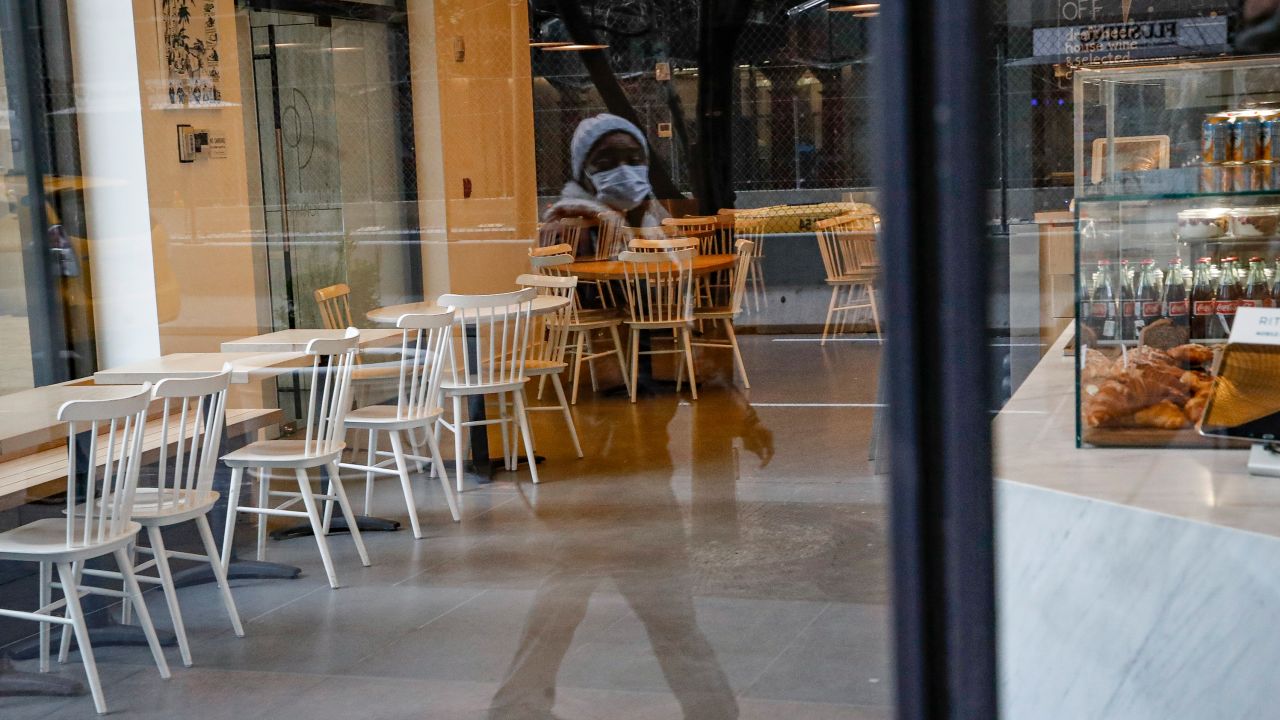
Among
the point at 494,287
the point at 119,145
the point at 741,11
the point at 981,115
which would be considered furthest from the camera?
the point at 494,287

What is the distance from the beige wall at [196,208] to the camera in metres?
2.68

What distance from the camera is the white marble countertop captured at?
129 cm

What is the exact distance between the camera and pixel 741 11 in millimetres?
3174

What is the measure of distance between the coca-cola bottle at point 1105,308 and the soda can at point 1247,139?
0.65 metres

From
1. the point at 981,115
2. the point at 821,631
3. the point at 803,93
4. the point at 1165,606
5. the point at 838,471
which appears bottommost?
the point at 821,631

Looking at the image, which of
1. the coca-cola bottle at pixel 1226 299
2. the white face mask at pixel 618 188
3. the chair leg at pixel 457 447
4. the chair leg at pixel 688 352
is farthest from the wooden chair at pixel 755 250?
the coca-cola bottle at pixel 1226 299

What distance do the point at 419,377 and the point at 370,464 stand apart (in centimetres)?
A: 29

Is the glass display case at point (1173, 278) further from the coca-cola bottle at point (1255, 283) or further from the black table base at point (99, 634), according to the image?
the black table base at point (99, 634)

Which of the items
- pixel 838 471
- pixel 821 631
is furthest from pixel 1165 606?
pixel 838 471

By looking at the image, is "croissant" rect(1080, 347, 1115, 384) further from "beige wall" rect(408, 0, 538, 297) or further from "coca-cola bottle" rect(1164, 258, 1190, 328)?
"beige wall" rect(408, 0, 538, 297)

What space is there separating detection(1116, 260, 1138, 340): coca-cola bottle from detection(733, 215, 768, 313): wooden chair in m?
1.38

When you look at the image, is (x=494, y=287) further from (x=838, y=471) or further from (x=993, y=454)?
(x=993, y=454)

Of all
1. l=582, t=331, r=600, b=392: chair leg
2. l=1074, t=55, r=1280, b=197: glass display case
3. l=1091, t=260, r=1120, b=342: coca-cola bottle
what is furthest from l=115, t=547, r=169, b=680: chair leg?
l=1074, t=55, r=1280, b=197: glass display case

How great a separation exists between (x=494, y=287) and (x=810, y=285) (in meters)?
1.13
